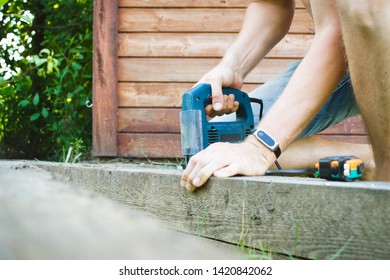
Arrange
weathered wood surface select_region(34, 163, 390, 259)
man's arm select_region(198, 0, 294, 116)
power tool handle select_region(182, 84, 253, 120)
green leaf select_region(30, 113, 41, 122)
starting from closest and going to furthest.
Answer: weathered wood surface select_region(34, 163, 390, 259) → power tool handle select_region(182, 84, 253, 120) → man's arm select_region(198, 0, 294, 116) → green leaf select_region(30, 113, 41, 122)

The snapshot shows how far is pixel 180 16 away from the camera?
13.8 feet

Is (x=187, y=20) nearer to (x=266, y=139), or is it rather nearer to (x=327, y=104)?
(x=327, y=104)

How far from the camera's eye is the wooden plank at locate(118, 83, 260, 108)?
4.18 metres

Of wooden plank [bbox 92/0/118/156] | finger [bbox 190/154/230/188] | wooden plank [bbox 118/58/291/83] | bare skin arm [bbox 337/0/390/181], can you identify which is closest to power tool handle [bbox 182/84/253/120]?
finger [bbox 190/154/230/188]

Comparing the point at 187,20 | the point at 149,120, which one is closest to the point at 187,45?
the point at 187,20

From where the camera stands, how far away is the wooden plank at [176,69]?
4.15 meters

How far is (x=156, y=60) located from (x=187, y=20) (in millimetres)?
403

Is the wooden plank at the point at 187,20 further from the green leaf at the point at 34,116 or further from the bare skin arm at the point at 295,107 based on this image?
the bare skin arm at the point at 295,107

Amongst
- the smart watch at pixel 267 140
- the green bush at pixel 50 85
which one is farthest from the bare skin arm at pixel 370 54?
the green bush at pixel 50 85

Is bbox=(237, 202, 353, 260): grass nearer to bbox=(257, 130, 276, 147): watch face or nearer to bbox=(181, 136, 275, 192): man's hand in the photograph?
bbox=(181, 136, 275, 192): man's hand
